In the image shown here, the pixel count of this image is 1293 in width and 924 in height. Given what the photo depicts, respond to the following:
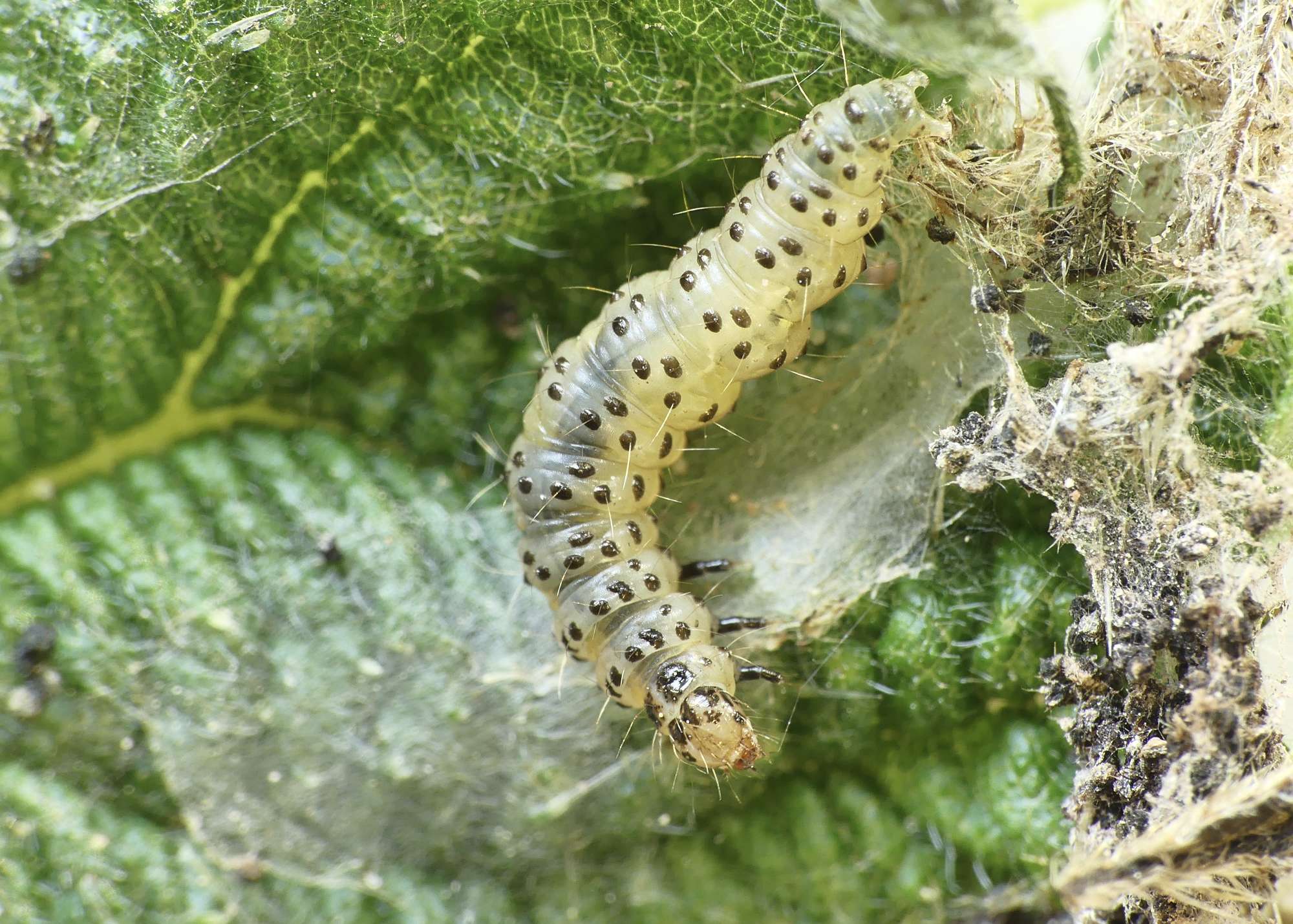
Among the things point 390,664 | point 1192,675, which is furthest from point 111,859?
point 1192,675

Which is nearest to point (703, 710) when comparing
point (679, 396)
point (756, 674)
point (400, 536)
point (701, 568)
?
point (756, 674)

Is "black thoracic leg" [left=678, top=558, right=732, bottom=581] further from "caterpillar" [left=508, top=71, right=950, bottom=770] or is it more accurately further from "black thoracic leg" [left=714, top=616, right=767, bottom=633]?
"black thoracic leg" [left=714, top=616, right=767, bottom=633]

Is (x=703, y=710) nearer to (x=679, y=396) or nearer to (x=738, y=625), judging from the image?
(x=738, y=625)

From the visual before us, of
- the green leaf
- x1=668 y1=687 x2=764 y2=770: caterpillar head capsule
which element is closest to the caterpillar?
x1=668 y1=687 x2=764 y2=770: caterpillar head capsule

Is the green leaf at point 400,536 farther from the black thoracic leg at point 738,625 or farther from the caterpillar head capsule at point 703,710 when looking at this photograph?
the caterpillar head capsule at point 703,710

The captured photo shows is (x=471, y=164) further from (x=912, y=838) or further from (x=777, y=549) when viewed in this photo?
(x=912, y=838)

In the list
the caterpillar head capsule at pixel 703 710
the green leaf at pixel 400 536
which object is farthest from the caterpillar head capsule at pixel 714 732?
the green leaf at pixel 400 536
